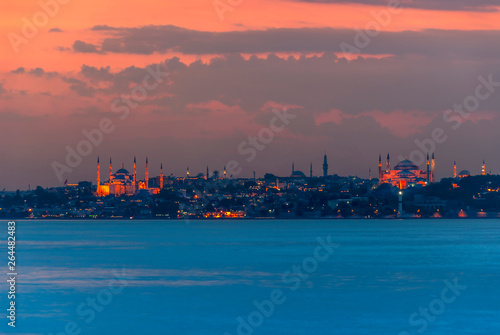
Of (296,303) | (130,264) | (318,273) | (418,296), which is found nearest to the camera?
(296,303)

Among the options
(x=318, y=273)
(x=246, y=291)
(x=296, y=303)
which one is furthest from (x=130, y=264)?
(x=296, y=303)

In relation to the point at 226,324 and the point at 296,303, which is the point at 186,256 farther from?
the point at 226,324

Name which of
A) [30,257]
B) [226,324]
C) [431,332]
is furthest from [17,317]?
[30,257]

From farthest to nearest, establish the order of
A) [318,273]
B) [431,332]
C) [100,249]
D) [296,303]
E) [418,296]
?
[100,249] → [318,273] → [418,296] → [296,303] → [431,332]

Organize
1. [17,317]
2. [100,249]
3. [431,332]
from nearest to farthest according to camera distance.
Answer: [431,332]
[17,317]
[100,249]

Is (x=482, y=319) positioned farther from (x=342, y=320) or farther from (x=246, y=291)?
(x=246, y=291)

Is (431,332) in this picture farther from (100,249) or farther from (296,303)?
(100,249)

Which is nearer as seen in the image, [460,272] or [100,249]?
[460,272]

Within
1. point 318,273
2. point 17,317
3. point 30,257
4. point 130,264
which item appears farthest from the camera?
point 30,257

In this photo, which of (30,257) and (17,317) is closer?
(17,317)
